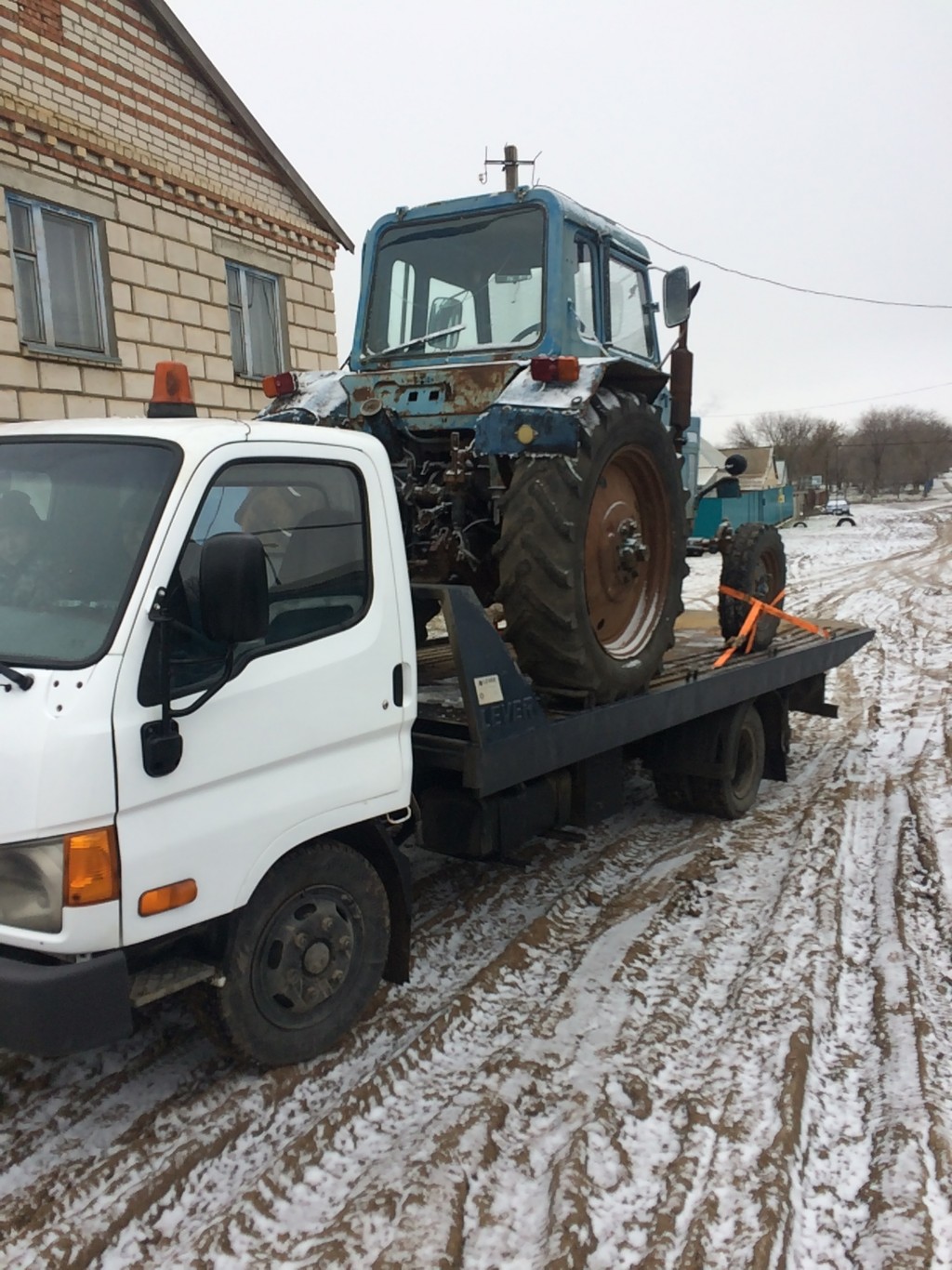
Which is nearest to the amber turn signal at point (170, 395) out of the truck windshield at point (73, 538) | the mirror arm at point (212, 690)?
the truck windshield at point (73, 538)

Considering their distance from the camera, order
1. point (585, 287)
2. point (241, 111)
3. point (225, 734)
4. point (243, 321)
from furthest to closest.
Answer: point (243, 321) → point (241, 111) → point (585, 287) → point (225, 734)

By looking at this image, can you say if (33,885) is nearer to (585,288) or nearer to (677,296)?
(585,288)

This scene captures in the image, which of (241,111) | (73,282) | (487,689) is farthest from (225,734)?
(241,111)

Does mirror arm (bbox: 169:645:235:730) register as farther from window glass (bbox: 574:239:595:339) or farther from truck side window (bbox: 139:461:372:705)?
window glass (bbox: 574:239:595:339)

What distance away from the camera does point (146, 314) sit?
10445 mm

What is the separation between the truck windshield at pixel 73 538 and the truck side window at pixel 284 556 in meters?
0.16

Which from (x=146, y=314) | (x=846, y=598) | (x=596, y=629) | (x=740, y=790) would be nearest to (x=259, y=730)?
(x=596, y=629)

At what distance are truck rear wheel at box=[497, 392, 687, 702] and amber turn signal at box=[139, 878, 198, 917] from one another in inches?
78.9

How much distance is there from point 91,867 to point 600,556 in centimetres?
288

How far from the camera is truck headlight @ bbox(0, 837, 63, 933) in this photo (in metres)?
2.71

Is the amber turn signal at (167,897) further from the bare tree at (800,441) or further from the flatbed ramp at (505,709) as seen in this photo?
the bare tree at (800,441)

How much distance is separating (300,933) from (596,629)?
2.21m

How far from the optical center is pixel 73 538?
10.3ft

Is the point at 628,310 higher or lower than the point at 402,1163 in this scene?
higher
